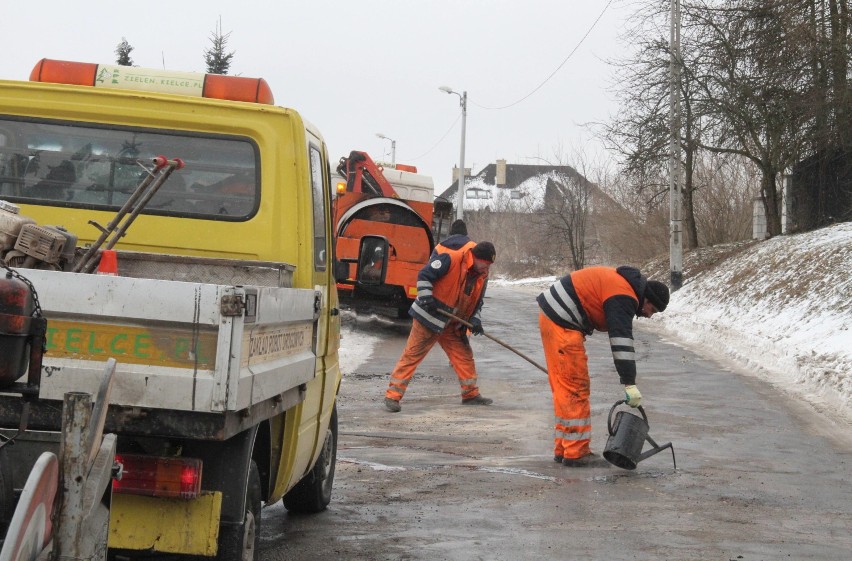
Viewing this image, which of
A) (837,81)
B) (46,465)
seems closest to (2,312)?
(46,465)

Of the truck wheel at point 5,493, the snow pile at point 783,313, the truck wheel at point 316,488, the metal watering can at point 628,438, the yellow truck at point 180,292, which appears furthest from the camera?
the snow pile at point 783,313

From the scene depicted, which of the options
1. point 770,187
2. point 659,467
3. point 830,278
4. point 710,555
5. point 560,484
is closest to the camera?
point 710,555

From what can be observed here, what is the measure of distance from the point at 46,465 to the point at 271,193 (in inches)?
100

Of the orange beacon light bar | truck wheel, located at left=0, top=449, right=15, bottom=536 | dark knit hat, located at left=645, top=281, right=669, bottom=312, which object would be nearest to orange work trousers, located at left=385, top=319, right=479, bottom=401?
dark knit hat, located at left=645, top=281, right=669, bottom=312

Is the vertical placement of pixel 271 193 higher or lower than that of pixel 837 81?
lower

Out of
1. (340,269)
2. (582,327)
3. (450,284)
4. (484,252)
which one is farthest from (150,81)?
(450,284)

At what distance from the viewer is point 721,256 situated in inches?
1227

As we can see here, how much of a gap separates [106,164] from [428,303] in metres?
5.82

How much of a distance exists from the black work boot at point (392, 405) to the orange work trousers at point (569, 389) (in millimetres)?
2709

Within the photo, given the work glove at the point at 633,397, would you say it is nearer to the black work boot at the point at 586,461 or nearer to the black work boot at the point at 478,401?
the black work boot at the point at 586,461

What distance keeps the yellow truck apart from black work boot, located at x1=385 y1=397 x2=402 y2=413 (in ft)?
13.6

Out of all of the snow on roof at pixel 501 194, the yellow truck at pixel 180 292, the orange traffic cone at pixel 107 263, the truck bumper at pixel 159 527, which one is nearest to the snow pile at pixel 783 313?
the yellow truck at pixel 180 292

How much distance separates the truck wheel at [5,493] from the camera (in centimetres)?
322

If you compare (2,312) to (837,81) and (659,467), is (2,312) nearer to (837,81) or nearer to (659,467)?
(659,467)
